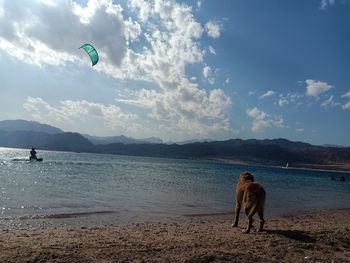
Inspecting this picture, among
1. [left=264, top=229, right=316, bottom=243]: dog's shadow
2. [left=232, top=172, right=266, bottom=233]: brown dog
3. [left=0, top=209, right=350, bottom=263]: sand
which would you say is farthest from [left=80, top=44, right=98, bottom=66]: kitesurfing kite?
[left=264, top=229, right=316, bottom=243]: dog's shadow

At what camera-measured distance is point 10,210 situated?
15883 mm

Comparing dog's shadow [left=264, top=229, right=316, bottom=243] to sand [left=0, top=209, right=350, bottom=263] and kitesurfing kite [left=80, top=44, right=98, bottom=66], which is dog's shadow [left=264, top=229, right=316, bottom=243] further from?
kitesurfing kite [left=80, top=44, right=98, bottom=66]

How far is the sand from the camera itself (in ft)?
27.3

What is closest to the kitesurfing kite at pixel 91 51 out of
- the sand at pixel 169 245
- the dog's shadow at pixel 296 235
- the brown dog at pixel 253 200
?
the sand at pixel 169 245

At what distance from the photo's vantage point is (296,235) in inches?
452

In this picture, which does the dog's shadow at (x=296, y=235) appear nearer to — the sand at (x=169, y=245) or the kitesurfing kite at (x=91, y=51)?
the sand at (x=169, y=245)

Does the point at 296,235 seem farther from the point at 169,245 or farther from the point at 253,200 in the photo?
the point at 169,245

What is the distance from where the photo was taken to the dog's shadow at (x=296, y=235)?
10.8m

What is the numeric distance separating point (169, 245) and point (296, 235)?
4058 millimetres

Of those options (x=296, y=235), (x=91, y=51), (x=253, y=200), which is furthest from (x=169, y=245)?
(x=91, y=51)

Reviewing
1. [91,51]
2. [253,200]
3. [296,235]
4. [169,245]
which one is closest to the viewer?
[169,245]

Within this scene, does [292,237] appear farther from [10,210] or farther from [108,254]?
[10,210]

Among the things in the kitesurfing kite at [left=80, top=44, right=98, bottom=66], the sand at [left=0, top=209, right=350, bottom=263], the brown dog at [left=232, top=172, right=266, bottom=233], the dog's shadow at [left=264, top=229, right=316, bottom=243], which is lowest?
the sand at [left=0, top=209, right=350, bottom=263]

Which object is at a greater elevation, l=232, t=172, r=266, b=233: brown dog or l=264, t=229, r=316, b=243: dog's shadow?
l=232, t=172, r=266, b=233: brown dog
